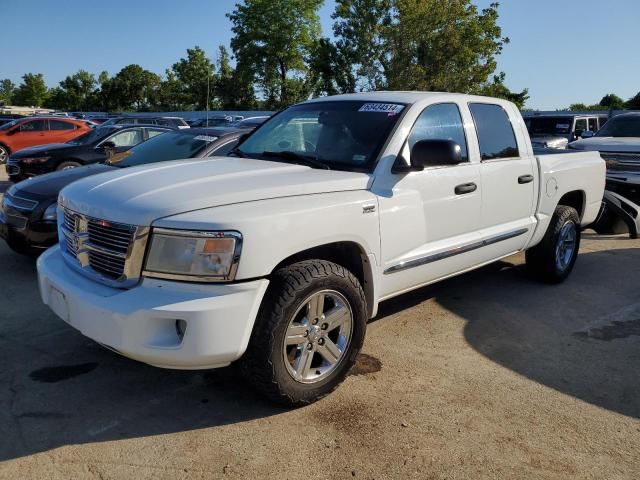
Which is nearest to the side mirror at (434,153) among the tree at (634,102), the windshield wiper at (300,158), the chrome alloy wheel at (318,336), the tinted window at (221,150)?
the windshield wiper at (300,158)

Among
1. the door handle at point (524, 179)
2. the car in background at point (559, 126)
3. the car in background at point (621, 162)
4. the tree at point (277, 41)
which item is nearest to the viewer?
the door handle at point (524, 179)

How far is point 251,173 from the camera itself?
3441 mm

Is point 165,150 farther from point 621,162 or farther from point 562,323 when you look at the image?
point 621,162

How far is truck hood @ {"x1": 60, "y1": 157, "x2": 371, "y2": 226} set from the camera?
9.32 ft

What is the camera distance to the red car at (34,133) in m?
17.4

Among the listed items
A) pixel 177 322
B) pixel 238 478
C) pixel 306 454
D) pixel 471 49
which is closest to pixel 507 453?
pixel 306 454

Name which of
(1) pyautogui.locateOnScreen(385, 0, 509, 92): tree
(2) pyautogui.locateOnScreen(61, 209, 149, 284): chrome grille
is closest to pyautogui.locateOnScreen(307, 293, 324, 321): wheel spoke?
(2) pyautogui.locateOnScreen(61, 209, 149, 284): chrome grille

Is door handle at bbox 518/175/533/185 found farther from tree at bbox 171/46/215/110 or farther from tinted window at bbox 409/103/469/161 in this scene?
tree at bbox 171/46/215/110

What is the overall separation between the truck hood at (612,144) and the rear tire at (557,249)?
167 inches

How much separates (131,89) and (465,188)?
72081 mm

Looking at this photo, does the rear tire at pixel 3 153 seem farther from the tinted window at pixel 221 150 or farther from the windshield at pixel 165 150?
the tinted window at pixel 221 150

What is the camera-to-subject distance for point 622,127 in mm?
10844

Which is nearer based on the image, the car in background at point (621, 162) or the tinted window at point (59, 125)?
the car in background at point (621, 162)

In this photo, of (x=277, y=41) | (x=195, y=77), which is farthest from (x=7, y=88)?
(x=277, y=41)
